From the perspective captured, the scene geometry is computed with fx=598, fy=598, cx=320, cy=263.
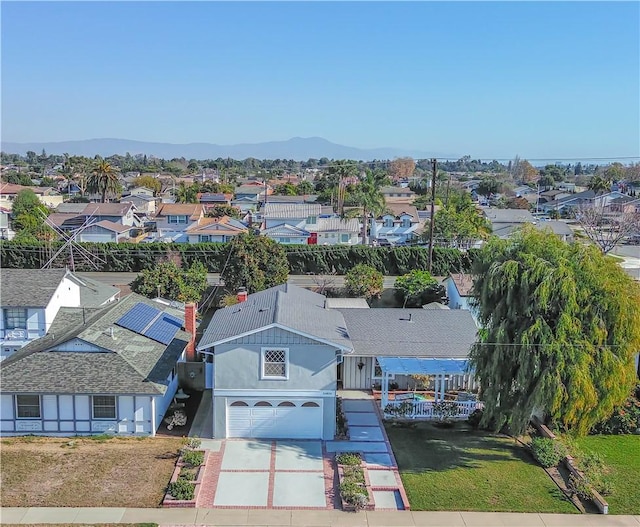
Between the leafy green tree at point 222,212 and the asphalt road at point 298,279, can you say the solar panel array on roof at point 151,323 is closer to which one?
the asphalt road at point 298,279

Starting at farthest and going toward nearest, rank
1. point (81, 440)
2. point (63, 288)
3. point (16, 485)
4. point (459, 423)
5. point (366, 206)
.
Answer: point (366, 206) < point (63, 288) < point (459, 423) < point (81, 440) < point (16, 485)

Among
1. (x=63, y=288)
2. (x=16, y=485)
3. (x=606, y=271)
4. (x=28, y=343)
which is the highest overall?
(x=606, y=271)

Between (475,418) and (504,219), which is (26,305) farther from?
(504,219)

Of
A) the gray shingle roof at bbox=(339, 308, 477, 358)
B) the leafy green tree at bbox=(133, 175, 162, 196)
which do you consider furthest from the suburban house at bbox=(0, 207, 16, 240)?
the leafy green tree at bbox=(133, 175, 162, 196)

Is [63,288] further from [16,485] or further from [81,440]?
[16,485]

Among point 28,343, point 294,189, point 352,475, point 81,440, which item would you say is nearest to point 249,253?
point 28,343

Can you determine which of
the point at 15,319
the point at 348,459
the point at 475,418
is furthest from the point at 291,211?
the point at 348,459

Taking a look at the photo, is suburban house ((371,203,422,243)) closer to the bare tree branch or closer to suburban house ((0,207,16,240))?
the bare tree branch

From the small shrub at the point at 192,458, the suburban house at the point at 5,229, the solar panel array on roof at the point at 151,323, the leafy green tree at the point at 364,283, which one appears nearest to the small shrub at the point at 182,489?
the small shrub at the point at 192,458
